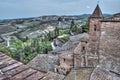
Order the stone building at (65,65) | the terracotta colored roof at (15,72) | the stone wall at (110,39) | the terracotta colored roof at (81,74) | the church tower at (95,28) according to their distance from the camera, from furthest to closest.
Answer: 1. the stone building at (65,65)
2. the church tower at (95,28)
3. the stone wall at (110,39)
4. the terracotta colored roof at (81,74)
5. the terracotta colored roof at (15,72)

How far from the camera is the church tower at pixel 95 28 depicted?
20294mm

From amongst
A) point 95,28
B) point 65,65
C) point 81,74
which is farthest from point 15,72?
point 65,65

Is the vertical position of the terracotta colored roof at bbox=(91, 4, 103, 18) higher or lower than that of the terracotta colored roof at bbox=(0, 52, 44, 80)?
higher

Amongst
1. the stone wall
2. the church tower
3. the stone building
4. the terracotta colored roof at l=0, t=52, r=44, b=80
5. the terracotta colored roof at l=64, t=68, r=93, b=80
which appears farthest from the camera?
the stone building

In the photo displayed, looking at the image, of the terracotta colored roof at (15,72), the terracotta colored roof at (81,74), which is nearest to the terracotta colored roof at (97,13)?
the terracotta colored roof at (81,74)

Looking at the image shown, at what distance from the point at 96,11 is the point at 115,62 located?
275 inches

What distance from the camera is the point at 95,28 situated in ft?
67.8

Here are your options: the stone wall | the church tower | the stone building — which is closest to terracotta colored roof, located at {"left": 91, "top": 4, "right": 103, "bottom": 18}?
the church tower

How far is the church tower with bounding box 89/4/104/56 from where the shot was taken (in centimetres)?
2029

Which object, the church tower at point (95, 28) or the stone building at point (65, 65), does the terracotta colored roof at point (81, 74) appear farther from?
the stone building at point (65, 65)

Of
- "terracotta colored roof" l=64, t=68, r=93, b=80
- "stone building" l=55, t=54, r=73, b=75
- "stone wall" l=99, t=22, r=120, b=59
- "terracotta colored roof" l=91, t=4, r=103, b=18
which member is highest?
"terracotta colored roof" l=91, t=4, r=103, b=18

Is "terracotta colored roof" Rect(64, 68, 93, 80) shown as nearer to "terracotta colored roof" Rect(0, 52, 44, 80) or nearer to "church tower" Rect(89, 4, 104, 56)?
"church tower" Rect(89, 4, 104, 56)

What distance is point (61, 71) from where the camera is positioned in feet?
77.9

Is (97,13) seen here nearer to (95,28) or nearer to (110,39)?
(95,28)
